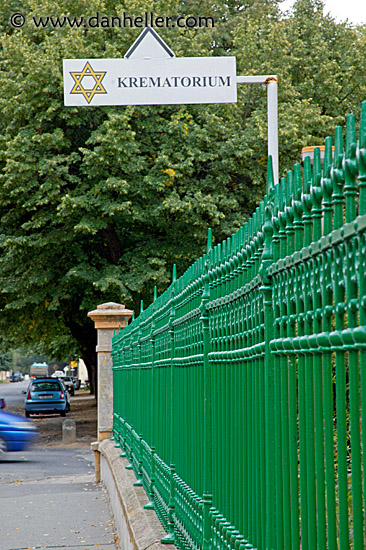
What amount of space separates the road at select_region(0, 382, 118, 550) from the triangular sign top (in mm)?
4549

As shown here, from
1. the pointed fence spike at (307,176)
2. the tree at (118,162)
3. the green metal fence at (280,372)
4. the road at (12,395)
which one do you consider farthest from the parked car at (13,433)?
the road at (12,395)

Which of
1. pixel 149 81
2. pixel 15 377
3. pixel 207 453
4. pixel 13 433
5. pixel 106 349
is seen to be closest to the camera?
pixel 207 453

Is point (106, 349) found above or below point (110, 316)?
below

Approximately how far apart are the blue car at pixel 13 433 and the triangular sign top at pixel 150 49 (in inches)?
497

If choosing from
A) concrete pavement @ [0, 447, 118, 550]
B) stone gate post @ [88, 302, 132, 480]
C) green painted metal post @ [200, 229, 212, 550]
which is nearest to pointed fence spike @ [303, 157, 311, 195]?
green painted metal post @ [200, 229, 212, 550]

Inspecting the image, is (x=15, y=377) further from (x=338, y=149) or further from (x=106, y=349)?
(x=338, y=149)

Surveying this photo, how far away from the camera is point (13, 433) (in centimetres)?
1831

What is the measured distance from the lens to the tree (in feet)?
64.7

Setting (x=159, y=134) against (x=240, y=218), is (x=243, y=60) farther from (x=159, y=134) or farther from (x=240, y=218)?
(x=240, y=218)

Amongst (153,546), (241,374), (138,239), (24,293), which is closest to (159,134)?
(138,239)

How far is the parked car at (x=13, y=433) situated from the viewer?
1819cm

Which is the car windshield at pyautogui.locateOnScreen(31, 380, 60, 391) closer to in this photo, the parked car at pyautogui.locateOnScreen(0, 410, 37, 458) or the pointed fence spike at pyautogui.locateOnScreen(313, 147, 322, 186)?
the parked car at pyautogui.locateOnScreen(0, 410, 37, 458)

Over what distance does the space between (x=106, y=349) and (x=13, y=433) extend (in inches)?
282

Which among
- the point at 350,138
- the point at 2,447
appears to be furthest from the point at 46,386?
the point at 350,138
